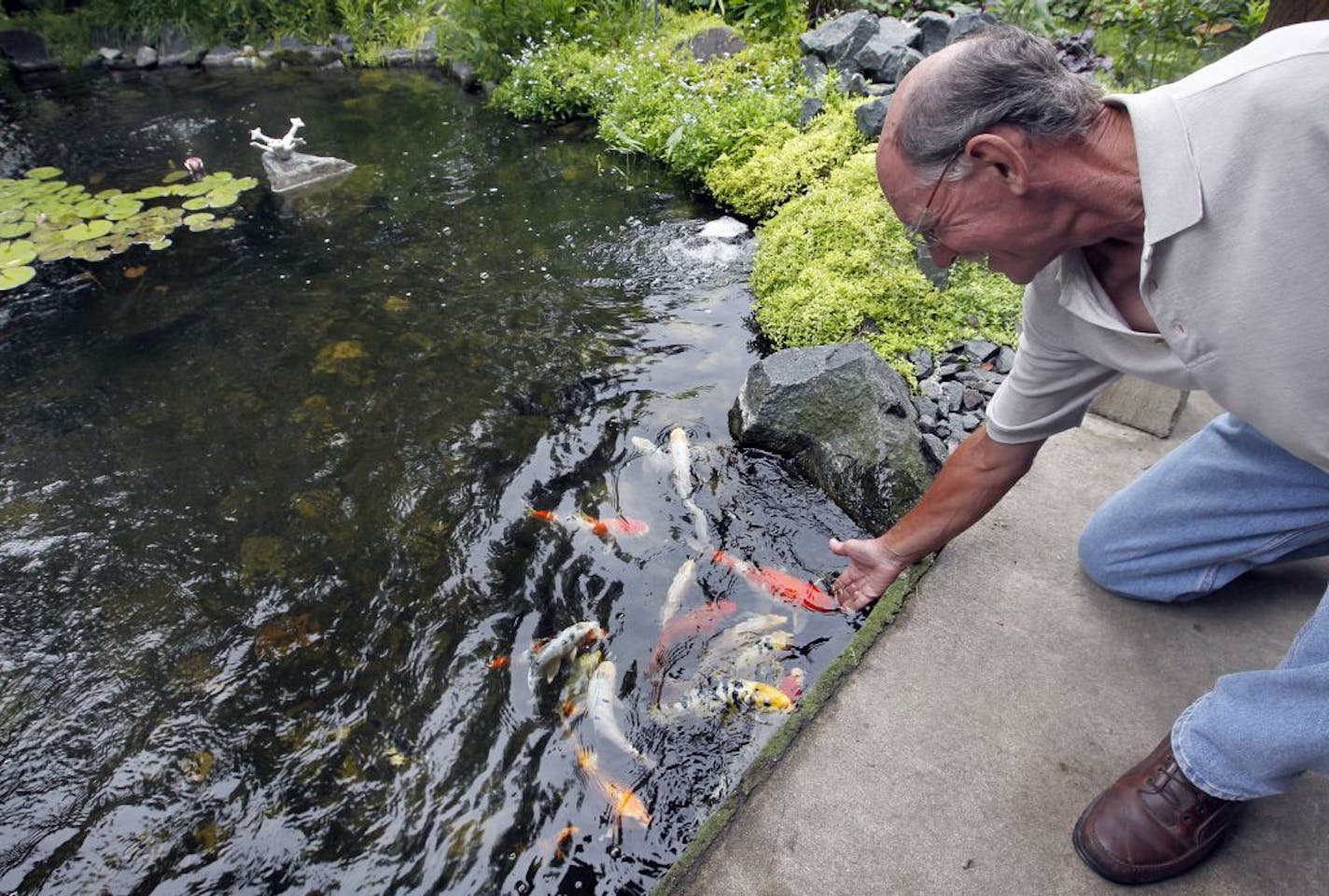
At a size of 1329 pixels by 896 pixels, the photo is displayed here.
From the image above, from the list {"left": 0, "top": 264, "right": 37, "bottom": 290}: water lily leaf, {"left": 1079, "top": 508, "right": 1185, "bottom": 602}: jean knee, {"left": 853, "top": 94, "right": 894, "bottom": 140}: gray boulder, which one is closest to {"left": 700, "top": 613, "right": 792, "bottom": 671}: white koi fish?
{"left": 1079, "top": 508, "right": 1185, "bottom": 602}: jean knee

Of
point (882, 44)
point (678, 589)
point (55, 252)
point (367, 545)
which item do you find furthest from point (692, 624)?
point (882, 44)

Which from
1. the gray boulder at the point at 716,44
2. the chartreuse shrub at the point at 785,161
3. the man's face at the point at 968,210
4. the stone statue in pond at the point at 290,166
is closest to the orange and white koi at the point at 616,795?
the man's face at the point at 968,210

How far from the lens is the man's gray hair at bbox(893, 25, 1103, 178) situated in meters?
1.74

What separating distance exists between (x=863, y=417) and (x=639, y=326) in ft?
6.50

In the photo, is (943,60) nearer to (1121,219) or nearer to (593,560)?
(1121,219)

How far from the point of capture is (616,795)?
2836 mm

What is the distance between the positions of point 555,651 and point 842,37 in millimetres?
7167

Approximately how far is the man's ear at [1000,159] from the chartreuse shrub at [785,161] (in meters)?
4.73

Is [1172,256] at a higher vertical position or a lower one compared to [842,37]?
higher

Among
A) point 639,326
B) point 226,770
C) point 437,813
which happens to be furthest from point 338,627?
point 639,326

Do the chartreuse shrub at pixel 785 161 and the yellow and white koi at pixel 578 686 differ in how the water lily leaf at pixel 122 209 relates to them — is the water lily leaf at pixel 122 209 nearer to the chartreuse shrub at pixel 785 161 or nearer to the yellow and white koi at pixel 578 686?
the chartreuse shrub at pixel 785 161

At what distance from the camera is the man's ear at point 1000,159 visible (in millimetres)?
1748

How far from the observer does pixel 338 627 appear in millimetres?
3479

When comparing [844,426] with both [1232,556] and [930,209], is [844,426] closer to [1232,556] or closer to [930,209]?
[1232,556]
